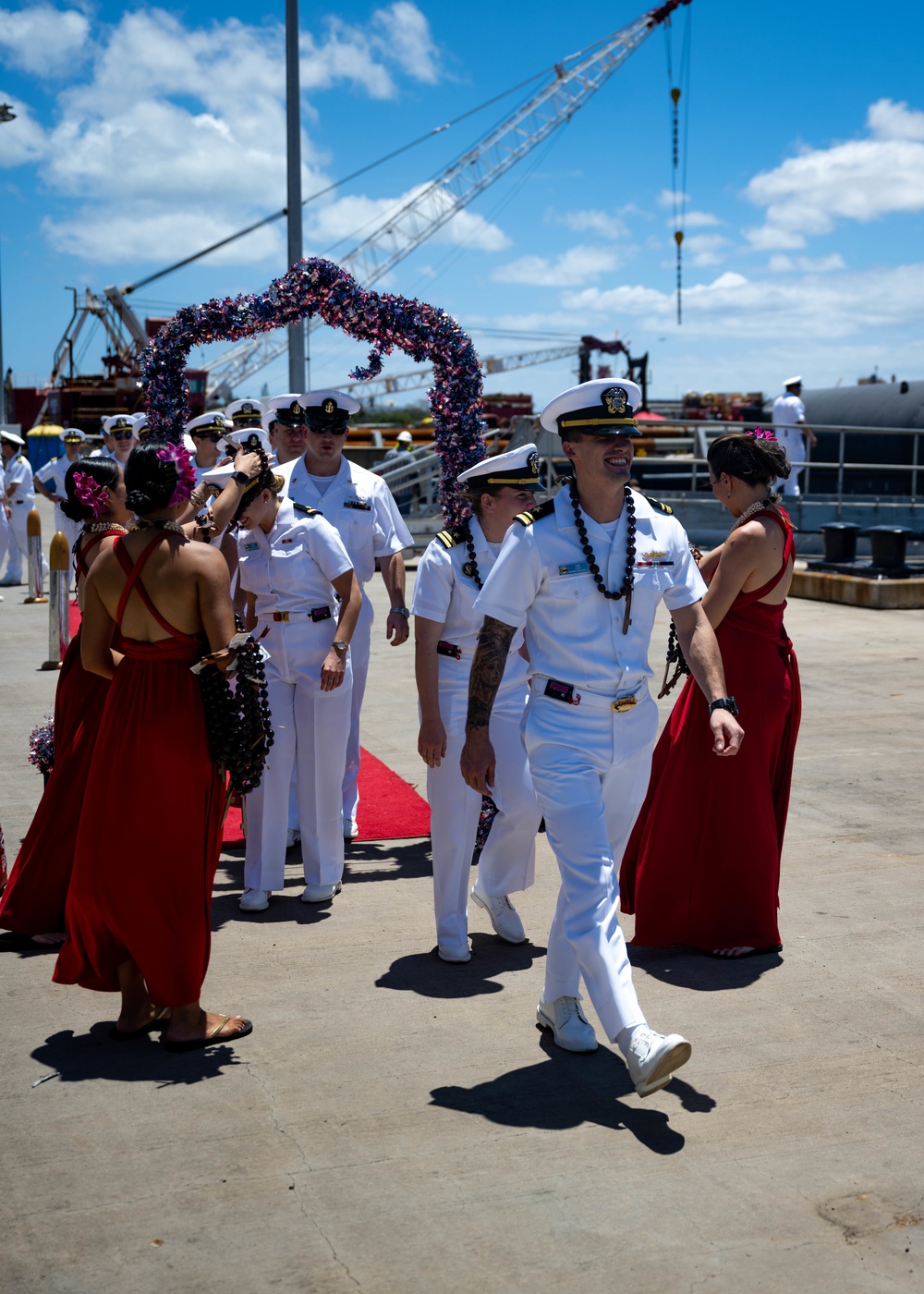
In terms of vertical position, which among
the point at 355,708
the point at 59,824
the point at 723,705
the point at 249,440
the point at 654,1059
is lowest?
the point at 654,1059

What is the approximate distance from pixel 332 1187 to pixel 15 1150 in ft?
2.83

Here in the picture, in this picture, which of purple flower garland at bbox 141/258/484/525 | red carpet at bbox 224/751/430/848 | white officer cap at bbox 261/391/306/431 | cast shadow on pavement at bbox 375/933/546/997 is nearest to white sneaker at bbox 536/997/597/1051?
cast shadow on pavement at bbox 375/933/546/997

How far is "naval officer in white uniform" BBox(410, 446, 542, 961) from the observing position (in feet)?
15.5

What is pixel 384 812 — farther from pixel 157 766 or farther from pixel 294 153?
pixel 294 153

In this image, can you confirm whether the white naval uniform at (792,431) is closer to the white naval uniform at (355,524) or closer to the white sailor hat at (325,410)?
the white naval uniform at (355,524)

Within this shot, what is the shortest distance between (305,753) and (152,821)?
1.68 metres

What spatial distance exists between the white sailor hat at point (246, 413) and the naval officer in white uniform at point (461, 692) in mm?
4616

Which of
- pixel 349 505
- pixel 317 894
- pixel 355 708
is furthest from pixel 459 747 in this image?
pixel 349 505

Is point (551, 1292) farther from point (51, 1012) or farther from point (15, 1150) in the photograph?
point (51, 1012)

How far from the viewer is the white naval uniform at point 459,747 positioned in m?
4.77

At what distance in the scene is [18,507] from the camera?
17.0 m

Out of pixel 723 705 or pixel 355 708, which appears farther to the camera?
pixel 355 708

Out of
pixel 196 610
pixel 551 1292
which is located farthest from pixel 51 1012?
pixel 551 1292

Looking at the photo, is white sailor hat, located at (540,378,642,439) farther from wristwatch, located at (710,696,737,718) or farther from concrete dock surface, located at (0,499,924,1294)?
concrete dock surface, located at (0,499,924,1294)
